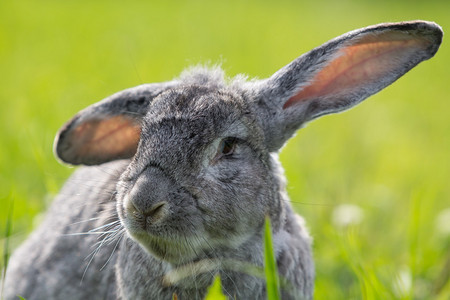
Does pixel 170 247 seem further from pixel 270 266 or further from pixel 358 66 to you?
pixel 358 66

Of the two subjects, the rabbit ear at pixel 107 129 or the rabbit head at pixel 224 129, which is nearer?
the rabbit head at pixel 224 129

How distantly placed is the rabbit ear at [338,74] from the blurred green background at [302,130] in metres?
0.55

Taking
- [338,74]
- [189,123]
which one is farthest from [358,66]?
[189,123]

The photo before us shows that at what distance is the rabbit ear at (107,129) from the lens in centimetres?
410

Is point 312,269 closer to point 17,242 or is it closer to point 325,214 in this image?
point 325,214

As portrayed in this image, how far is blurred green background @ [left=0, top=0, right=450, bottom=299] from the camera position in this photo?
15.7 ft

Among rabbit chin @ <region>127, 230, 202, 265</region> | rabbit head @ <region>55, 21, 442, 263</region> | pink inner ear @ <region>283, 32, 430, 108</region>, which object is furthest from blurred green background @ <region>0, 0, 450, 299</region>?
rabbit chin @ <region>127, 230, 202, 265</region>

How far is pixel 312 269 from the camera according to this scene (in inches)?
157

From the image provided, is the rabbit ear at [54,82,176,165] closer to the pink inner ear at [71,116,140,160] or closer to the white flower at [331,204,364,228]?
the pink inner ear at [71,116,140,160]

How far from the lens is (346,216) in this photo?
512cm

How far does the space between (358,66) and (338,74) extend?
12 centimetres

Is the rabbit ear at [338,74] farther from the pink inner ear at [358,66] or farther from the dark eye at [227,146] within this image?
the dark eye at [227,146]

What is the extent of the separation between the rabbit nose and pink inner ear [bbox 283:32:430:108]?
1.02m

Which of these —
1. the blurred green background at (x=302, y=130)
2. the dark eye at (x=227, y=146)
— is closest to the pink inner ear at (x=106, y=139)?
the blurred green background at (x=302, y=130)
